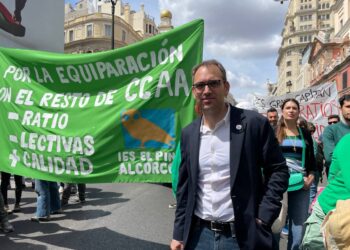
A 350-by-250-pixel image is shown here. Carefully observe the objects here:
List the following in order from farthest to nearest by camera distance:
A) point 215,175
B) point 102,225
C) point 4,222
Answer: point 102,225 → point 4,222 → point 215,175

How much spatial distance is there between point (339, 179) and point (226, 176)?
0.62m

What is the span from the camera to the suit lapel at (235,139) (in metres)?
2.13

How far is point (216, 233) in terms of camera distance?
2205 mm

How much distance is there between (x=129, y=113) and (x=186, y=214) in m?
1.95

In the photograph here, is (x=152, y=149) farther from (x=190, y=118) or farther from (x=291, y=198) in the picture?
(x=291, y=198)

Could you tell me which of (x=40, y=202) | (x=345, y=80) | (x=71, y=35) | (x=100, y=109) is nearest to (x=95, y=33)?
(x=71, y=35)

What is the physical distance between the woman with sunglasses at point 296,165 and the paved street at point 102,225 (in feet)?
5.91

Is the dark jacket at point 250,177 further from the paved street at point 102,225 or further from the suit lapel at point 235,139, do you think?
the paved street at point 102,225

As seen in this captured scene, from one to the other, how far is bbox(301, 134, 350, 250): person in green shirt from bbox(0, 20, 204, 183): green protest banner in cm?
187

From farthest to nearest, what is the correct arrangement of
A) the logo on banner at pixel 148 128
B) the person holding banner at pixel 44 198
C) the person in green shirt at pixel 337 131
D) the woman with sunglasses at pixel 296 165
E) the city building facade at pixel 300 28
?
the city building facade at pixel 300 28, the person holding banner at pixel 44 198, the person in green shirt at pixel 337 131, the logo on banner at pixel 148 128, the woman with sunglasses at pixel 296 165

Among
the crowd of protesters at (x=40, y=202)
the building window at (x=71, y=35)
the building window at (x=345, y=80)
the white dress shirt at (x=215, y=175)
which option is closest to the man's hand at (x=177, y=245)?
the white dress shirt at (x=215, y=175)

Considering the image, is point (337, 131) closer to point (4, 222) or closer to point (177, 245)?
point (177, 245)

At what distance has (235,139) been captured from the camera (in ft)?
7.11

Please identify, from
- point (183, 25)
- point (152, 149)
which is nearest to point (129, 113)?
point (152, 149)
